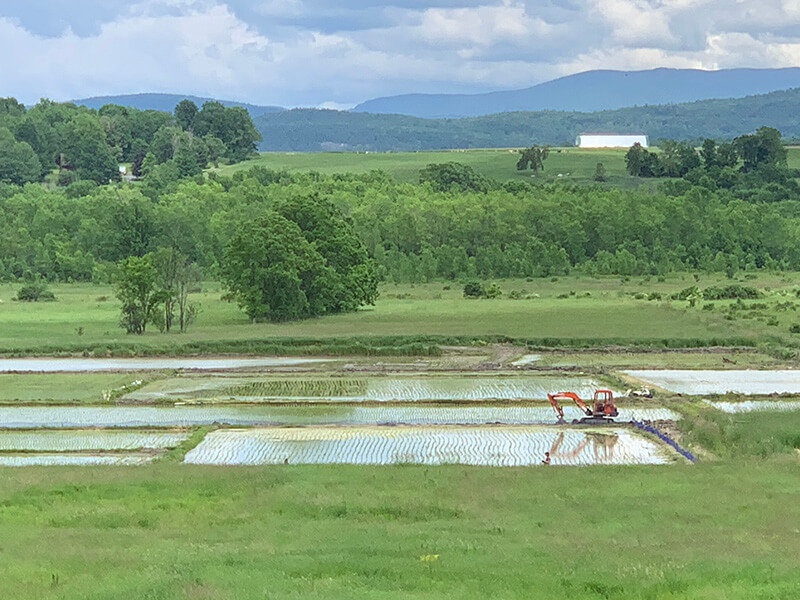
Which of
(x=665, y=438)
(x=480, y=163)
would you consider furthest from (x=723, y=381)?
(x=480, y=163)

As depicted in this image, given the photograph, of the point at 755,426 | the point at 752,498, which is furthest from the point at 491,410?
the point at 752,498

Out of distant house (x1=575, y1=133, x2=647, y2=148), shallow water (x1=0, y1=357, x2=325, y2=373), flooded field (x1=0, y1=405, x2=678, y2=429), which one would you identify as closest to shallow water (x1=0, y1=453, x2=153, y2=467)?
flooded field (x1=0, y1=405, x2=678, y2=429)

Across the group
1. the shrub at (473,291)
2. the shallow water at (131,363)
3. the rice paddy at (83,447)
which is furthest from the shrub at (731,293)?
the rice paddy at (83,447)

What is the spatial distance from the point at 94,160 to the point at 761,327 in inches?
4475

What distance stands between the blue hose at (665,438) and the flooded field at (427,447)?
349 millimetres

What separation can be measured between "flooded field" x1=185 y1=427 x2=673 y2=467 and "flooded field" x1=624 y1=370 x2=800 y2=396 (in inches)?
293

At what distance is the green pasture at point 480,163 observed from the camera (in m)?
130

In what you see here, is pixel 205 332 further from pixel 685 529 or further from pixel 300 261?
pixel 685 529

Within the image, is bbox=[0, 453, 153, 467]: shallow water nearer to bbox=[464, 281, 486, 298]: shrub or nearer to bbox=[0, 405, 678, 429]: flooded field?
bbox=[0, 405, 678, 429]: flooded field

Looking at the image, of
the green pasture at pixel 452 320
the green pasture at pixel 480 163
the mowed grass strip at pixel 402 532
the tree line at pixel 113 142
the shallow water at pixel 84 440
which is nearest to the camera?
the mowed grass strip at pixel 402 532

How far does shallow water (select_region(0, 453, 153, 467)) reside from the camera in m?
23.6

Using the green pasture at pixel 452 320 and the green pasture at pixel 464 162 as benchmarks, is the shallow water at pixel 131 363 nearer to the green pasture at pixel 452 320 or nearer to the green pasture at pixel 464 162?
the green pasture at pixel 452 320

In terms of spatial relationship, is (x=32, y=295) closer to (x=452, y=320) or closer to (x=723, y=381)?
(x=452, y=320)

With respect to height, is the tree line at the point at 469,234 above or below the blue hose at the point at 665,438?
below
